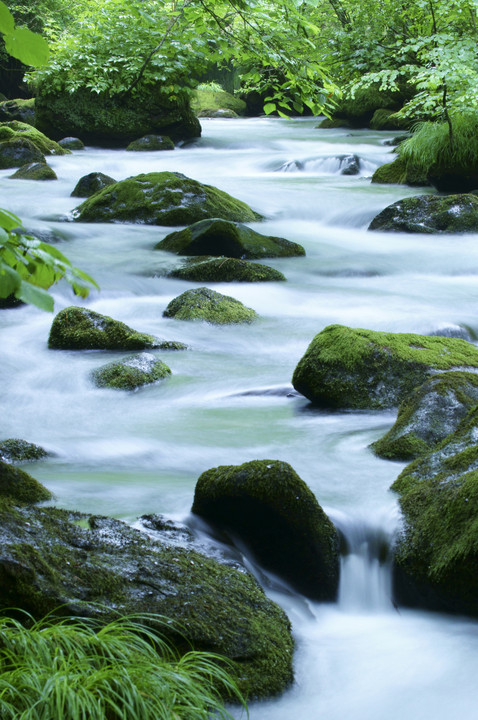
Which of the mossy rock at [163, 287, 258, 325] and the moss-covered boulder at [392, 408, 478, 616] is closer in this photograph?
the moss-covered boulder at [392, 408, 478, 616]

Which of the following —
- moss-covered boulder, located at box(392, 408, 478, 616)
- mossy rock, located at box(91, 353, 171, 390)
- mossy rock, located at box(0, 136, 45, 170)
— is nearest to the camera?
moss-covered boulder, located at box(392, 408, 478, 616)

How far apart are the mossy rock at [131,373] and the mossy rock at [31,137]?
13016mm

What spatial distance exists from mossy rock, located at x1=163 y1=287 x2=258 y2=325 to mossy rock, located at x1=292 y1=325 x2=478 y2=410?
230 cm

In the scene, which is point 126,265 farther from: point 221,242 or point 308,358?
point 308,358

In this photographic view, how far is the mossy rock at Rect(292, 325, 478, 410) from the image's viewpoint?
16.5 feet

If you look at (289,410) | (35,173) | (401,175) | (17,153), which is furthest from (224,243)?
(17,153)

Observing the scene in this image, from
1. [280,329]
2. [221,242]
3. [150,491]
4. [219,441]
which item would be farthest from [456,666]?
[221,242]

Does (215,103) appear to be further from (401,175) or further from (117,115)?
(401,175)

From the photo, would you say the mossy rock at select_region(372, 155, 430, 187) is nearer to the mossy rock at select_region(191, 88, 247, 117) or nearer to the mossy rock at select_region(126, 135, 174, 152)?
the mossy rock at select_region(126, 135, 174, 152)

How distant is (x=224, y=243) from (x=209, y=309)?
220cm

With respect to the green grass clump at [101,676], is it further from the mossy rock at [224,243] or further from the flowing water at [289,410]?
the mossy rock at [224,243]

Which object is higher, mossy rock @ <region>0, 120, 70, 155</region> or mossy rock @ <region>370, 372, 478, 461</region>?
mossy rock @ <region>0, 120, 70, 155</region>

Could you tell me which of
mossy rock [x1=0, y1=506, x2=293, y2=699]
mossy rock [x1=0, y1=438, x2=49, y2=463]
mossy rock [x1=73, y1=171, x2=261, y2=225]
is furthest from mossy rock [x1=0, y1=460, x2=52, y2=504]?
mossy rock [x1=73, y1=171, x2=261, y2=225]

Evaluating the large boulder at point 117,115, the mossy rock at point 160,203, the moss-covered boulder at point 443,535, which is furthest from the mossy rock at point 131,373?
the large boulder at point 117,115
